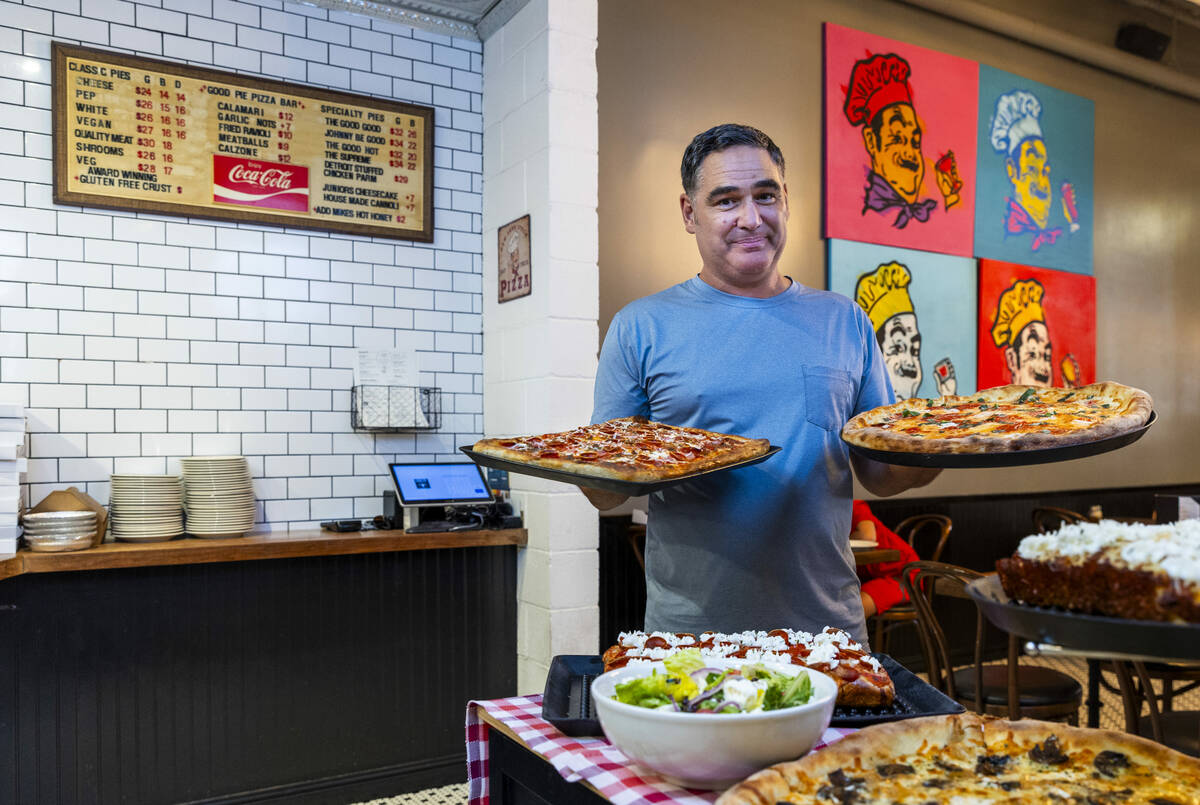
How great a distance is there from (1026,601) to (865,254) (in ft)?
13.9

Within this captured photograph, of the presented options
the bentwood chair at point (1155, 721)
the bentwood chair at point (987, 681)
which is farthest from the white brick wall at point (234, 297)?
the bentwood chair at point (1155, 721)

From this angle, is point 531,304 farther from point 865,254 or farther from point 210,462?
point 865,254

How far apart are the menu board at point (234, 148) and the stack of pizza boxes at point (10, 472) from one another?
870 millimetres

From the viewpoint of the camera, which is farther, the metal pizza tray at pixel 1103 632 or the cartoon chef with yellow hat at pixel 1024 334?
the cartoon chef with yellow hat at pixel 1024 334

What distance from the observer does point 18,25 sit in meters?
3.35

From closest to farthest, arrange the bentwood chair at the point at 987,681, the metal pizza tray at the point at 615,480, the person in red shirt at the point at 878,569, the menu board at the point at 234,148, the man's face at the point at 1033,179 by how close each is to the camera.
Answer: the metal pizza tray at the point at 615,480, the bentwood chair at the point at 987,681, the menu board at the point at 234,148, the person in red shirt at the point at 878,569, the man's face at the point at 1033,179

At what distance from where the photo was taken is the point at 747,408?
1974 mm

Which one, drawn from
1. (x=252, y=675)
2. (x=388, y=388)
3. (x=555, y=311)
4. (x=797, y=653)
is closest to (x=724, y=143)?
(x=797, y=653)

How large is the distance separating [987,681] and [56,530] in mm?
3101

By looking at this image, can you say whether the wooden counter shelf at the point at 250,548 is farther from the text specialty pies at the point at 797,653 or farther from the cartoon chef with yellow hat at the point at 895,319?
the cartoon chef with yellow hat at the point at 895,319

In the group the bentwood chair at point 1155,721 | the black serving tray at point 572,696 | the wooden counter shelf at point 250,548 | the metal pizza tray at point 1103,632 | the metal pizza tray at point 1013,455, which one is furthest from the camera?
the wooden counter shelf at point 250,548

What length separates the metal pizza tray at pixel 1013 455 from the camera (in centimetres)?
144

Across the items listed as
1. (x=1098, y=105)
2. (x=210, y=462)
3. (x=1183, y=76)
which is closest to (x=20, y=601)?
(x=210, y=462)

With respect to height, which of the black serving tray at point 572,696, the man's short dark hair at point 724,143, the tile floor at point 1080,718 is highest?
the man's short dark hair at point 724,143
